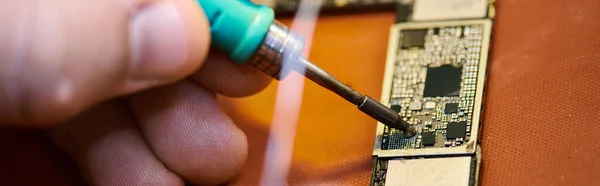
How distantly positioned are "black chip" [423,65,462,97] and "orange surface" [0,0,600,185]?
4 cm

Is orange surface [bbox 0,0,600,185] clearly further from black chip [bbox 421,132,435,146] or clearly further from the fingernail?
the fingernail

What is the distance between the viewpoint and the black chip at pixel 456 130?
0.74m

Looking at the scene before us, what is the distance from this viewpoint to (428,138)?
0.74m

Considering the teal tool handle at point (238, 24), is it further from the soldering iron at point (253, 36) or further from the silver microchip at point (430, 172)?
the silver microchip at point (430, 172)

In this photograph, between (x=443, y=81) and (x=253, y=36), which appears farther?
(x=443, y=81)

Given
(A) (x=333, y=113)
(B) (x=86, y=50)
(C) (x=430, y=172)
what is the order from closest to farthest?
(B) (x=86, y=50), (C) (x=430, y=172), (A) (x=333, y=113)

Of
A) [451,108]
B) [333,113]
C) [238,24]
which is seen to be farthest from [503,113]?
[238,24]

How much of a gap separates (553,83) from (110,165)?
0.46 meters

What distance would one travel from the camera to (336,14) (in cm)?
95

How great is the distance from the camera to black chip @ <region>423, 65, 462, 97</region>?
0.78 meters

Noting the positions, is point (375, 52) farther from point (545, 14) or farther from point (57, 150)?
point (57, 150)

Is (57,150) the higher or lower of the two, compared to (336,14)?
lower

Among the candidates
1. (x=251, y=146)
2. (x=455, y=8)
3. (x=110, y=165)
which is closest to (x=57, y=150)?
(x=110, y=165)

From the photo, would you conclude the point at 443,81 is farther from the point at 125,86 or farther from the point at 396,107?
the point at 125,86
